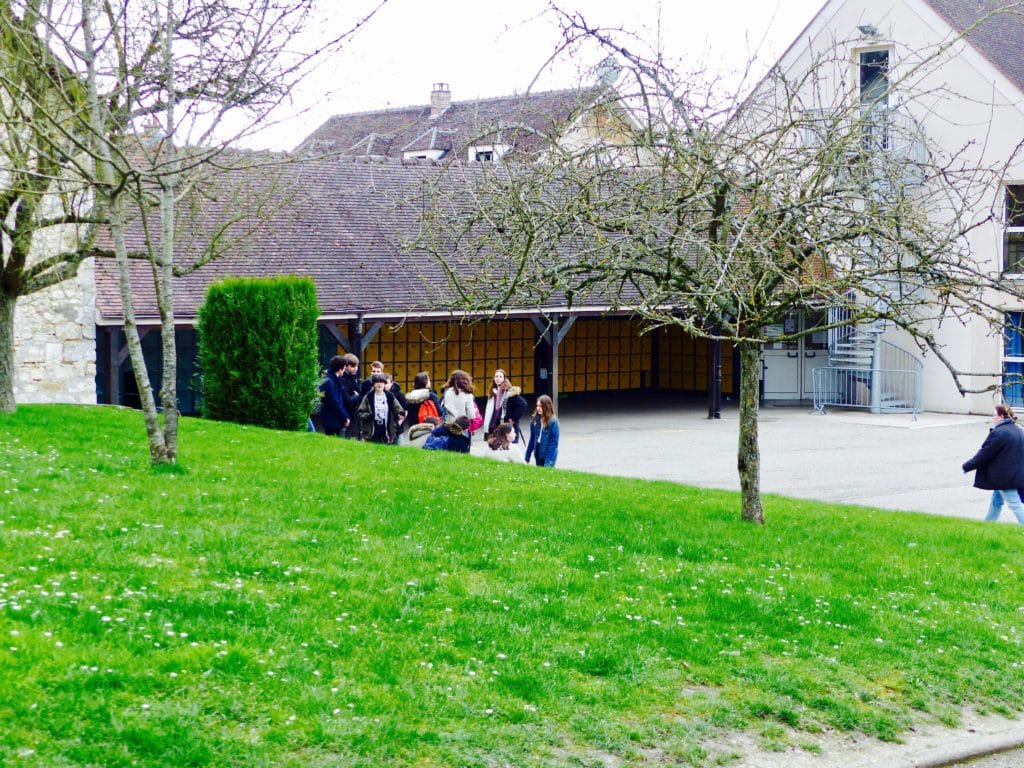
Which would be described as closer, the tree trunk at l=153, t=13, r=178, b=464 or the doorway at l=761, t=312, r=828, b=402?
the tree trunk at l=153, t=13, r=178, b=464

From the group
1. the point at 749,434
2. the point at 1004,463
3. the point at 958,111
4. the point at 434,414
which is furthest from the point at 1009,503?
the point at 958,111

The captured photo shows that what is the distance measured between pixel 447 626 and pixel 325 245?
64.3ft

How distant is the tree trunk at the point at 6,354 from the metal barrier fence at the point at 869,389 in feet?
65.6

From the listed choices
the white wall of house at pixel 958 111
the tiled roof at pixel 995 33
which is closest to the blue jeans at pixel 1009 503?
the white wall of house at pixel 958 111

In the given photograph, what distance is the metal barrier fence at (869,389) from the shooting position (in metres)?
31.0

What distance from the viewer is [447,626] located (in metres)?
7.39

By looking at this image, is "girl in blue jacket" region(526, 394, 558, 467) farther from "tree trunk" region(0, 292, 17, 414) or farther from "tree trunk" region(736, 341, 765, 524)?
"tree trunk" region(0, 292, 17, 414)

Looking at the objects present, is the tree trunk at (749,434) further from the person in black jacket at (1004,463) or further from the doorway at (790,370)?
the doorway at (790,370)

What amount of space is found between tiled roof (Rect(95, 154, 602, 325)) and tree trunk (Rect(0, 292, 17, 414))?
4686mm

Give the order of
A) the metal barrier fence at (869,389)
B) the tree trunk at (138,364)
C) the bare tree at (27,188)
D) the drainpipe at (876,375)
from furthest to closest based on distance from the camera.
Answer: the metal barrier fence at (869,389), the drainpipe at (876,375), the bare tree at (27,188), the tree trunk at (138,364)

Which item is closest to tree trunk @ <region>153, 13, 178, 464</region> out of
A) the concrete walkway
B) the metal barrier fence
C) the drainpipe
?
the concrete walkway

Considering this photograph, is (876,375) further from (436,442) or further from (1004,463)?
(436,442)

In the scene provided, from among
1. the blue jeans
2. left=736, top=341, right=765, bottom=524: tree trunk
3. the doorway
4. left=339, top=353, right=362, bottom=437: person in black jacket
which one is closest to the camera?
left=736, top=341, right=765, bottom=524: tree trunk

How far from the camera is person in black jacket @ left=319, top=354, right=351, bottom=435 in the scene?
18.3 metres
